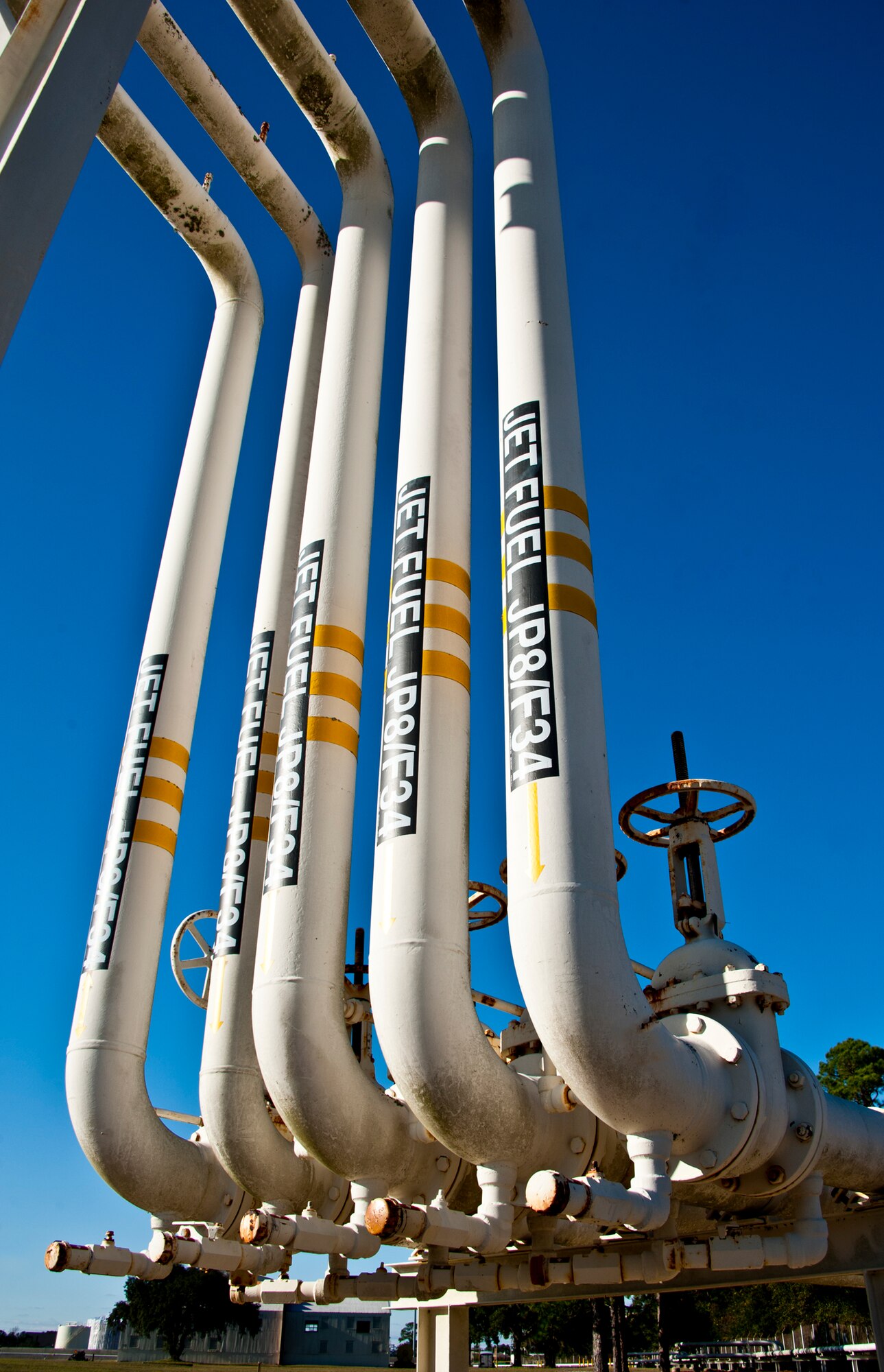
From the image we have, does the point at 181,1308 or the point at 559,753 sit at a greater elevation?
the point at 181,1308

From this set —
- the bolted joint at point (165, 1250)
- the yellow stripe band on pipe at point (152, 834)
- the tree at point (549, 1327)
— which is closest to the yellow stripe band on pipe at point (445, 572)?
the yellow stripe band on pipe at point (152, 834)

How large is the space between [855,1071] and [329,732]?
3062cm

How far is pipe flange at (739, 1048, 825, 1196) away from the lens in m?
6.97

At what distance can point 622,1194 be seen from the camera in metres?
5.81

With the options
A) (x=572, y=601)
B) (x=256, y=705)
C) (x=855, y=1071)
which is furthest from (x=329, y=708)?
(x=855, y=1071)

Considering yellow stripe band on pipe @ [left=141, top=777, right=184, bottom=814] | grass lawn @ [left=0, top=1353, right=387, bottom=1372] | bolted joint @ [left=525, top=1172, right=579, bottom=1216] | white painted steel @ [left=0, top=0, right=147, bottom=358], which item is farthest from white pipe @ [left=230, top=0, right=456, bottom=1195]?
grass lawn @ [left=0, top=1353, right=387, bottom=1372]

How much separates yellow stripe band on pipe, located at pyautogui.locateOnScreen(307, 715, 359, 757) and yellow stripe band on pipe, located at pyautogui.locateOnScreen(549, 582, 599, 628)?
94.7 inches

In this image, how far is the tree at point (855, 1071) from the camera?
32469 mm

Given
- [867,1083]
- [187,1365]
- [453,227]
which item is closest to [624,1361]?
[867,1083]

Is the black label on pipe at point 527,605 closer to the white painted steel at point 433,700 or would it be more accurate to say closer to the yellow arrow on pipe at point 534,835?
the yellow arrow on pipe at point 534,835

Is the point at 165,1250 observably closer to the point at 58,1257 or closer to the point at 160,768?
the point at 58,1257

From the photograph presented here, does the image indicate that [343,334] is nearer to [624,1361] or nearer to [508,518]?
[508,518]

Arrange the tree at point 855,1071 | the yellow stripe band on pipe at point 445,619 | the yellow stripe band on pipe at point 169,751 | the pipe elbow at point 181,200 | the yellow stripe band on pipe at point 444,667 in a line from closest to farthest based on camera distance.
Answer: the yellow stripe band on pipe at point 444,667
the yellow stripe band on pipe at point 445,619
the yellow stripe band on pipe at point 169,751
the pipe elbow at point 181,200
the tree at point 855,1071

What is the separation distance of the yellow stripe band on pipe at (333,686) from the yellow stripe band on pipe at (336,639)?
29 centimetres
